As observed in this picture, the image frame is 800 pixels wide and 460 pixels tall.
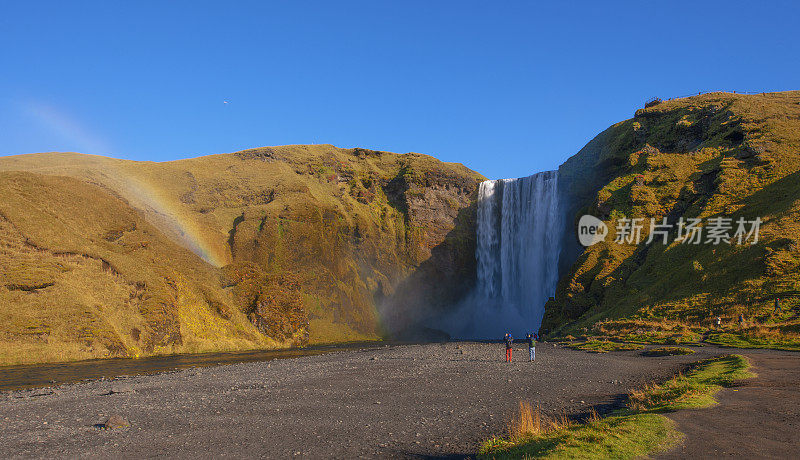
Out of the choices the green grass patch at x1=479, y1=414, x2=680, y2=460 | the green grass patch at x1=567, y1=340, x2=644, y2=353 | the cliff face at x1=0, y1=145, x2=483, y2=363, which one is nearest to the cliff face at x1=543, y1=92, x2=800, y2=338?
the green grass patch at x1=567, y1=340, x2=644, y2=353

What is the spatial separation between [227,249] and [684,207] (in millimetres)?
61771

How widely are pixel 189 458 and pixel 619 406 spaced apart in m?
13.2

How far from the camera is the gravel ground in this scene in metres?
12.1

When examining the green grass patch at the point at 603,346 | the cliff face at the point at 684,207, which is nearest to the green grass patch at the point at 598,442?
the green grass patch at the point at 603,346

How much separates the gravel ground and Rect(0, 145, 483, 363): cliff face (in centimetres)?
1783

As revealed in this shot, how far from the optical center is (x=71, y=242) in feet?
147

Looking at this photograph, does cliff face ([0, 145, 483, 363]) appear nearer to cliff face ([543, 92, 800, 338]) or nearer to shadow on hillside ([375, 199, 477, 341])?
shadow on hillside ([375, 199, 477, 341])

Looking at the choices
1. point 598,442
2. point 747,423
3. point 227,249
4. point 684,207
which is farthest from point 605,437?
point 227,249

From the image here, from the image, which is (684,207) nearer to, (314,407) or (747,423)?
(747,423)

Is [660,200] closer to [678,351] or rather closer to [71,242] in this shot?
[678,351]

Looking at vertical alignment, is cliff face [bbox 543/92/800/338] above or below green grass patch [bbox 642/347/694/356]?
above

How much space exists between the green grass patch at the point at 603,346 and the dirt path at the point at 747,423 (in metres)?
17.4

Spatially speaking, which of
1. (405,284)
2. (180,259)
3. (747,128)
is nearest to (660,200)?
(747,128)

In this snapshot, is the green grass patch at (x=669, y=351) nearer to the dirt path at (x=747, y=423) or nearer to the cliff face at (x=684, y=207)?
the cliff face at (x=684, y=207)
